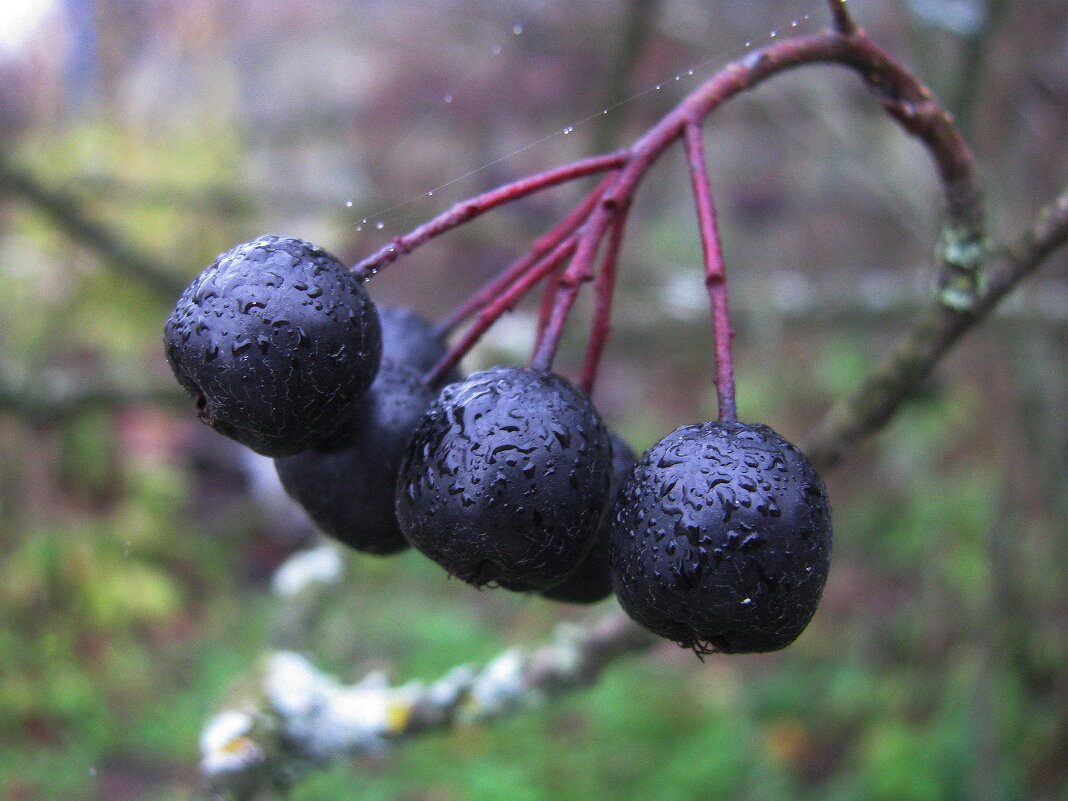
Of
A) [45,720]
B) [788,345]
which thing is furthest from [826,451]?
[788,345]

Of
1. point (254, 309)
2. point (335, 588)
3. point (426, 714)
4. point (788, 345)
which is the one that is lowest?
point (426, 714)

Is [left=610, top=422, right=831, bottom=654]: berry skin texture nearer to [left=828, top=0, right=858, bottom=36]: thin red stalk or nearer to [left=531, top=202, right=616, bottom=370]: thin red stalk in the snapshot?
[left=531, top=202, right=616, bottom=370]: thin red stalk

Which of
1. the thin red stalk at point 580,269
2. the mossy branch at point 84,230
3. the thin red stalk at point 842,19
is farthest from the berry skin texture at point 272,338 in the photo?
the mossy branch at point 84,230

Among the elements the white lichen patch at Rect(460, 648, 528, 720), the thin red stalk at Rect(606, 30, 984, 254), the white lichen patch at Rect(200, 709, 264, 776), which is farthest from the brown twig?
the white lichen patch at Rect(200, 709, 264, 776)

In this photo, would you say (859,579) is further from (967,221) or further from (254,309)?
(254,309)

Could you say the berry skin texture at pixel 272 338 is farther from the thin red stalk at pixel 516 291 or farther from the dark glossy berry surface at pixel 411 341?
the dark glossy berry surface at pixel 411 341

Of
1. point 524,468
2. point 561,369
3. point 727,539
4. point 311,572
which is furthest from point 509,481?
point 561,369
